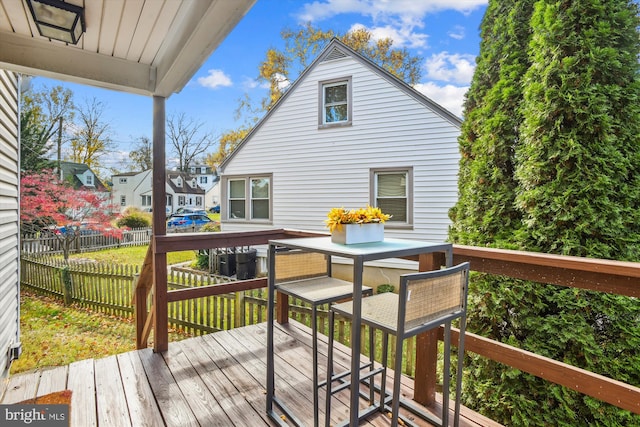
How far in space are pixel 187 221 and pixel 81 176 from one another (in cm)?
645

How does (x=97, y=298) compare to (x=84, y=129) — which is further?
(x=84, y=129)

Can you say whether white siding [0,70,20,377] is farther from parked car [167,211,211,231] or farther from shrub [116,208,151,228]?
parked car [167,211,211,231]

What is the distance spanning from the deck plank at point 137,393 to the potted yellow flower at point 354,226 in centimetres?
143

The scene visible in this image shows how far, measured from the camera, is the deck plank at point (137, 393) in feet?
5.90

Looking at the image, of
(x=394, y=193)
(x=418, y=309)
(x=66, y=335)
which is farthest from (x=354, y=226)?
(x=66, y=335)

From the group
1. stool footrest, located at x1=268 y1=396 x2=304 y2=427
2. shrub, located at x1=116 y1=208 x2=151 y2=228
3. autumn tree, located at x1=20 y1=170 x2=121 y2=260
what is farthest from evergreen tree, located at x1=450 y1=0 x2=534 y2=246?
shrub, located at x1=116 y1=208 x2=151 y2=228

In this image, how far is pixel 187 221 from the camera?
54.1 feet

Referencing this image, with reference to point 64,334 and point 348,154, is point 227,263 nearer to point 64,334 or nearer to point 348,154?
point 64,334

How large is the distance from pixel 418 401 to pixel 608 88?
2.28 m

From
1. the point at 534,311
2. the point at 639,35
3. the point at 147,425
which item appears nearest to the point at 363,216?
the point at 534,311

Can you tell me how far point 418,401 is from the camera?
193 centimetres

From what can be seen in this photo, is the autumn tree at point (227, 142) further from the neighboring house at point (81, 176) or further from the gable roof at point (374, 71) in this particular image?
the gable roof at point (374, 71)

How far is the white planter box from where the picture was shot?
5.47 ft

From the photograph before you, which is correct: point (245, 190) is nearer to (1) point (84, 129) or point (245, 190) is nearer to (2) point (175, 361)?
(2) point (175, 361)
